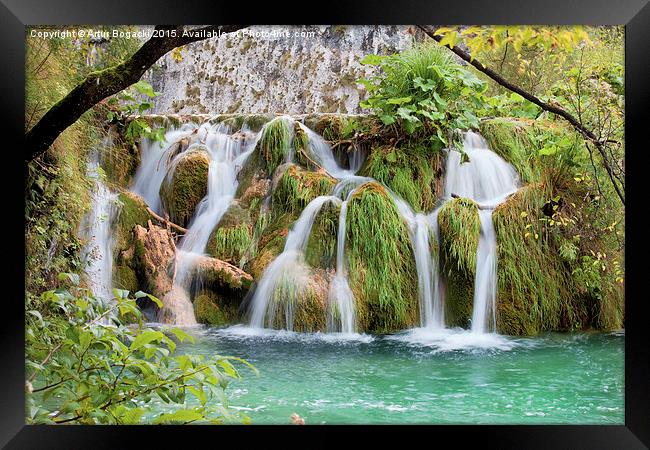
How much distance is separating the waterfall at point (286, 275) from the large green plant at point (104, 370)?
1.05m

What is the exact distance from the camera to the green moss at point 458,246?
147 inches

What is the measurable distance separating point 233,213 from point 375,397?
5.13 feet

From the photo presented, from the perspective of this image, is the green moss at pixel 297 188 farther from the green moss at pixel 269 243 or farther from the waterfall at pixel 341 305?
the waterfall at pixel 341 305

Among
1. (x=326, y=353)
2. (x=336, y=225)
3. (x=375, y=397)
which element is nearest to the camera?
(x=375, y=397)

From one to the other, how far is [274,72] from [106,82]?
127 centimetres

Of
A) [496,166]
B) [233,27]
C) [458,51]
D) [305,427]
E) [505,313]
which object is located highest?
[233,27]

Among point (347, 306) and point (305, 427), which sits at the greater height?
point (347, 306)

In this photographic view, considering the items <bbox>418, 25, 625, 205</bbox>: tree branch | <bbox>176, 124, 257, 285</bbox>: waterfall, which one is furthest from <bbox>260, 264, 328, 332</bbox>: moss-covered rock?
<bbox>418, 25, 625, 205</bbox>: tree branch

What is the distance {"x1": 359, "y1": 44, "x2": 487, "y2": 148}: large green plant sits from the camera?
3.82 m

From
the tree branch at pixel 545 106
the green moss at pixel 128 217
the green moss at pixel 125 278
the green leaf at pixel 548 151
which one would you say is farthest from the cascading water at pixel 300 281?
the tree branch at pixel 545 106

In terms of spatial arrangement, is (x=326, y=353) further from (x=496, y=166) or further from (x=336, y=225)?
(x=496, y=166)

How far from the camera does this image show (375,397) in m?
2.99
